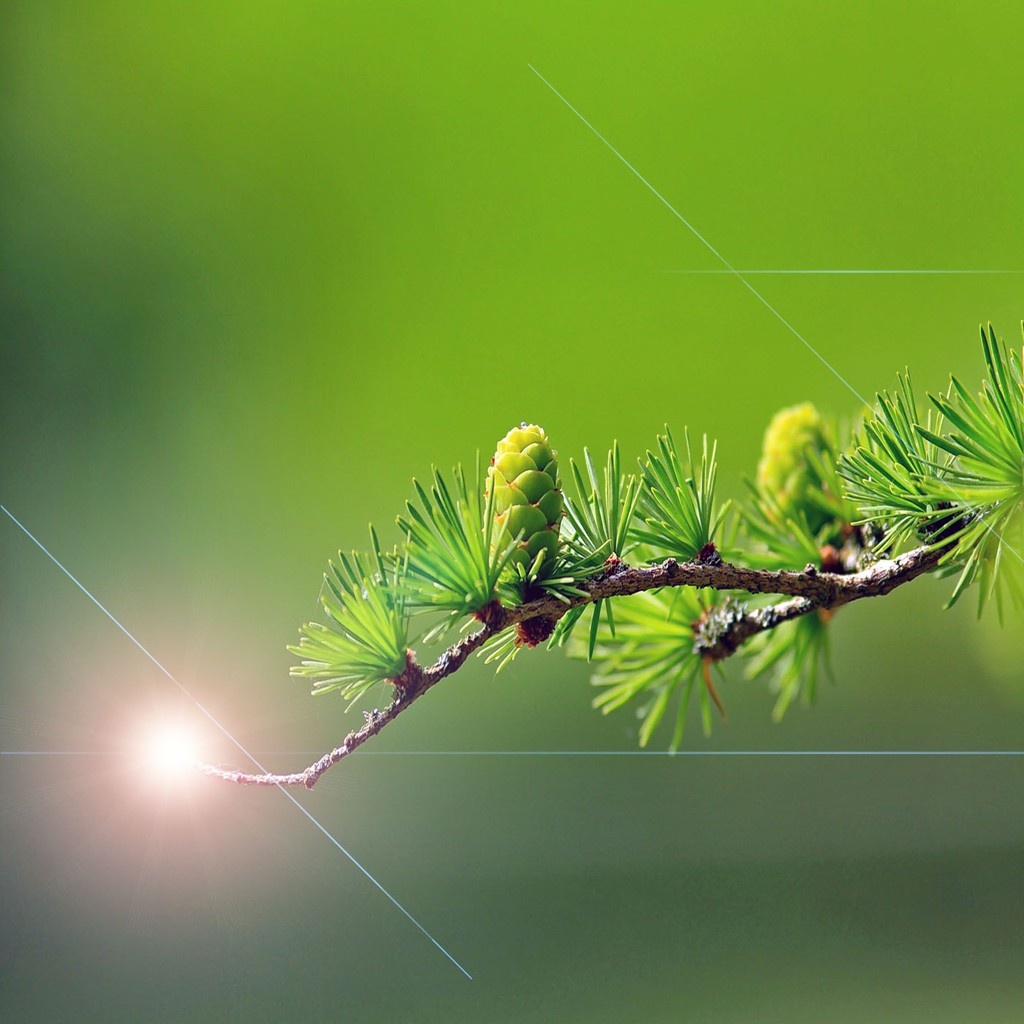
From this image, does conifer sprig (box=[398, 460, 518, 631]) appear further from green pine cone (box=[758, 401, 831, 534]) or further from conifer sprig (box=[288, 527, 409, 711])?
green pine cone (box=[758, 401, 831, 534])

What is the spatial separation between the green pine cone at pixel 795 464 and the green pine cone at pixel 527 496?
0.39 feet

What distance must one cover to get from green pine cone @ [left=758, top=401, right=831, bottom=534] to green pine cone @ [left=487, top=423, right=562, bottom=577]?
0.12 meters

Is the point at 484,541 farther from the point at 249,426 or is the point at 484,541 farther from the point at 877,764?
the point at 249,426

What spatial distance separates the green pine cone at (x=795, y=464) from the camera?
0.99 feet

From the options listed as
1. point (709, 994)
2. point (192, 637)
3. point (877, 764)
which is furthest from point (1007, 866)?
point (192, 637)

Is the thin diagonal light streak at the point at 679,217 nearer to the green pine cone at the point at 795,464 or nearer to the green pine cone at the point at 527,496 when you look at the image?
the green pine cone at the point at 795,464

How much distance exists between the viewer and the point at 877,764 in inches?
40.8

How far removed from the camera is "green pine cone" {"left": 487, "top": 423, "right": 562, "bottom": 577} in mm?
204

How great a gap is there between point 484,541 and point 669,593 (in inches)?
4.4

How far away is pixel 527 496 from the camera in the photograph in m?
0.21

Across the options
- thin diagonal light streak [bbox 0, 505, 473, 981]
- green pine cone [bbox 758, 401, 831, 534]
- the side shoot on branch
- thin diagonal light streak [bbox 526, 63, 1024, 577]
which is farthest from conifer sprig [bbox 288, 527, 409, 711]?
thin diagonal light streak [bbox 526, 63, 1024, 577]

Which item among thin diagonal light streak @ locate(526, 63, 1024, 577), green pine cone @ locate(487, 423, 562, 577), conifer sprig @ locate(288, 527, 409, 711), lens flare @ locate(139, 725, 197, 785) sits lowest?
lens flare @ locate(139, 725, 197, 785)

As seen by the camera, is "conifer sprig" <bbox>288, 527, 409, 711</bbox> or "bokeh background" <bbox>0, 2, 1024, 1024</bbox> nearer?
"conifer sprig" <bbox>288, 527, 409, 711</bbox>

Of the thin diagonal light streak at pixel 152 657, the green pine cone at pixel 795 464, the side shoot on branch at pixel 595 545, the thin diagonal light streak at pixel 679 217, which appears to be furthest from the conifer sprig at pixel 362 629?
the thin diagonal light streak at pixel 679 217
